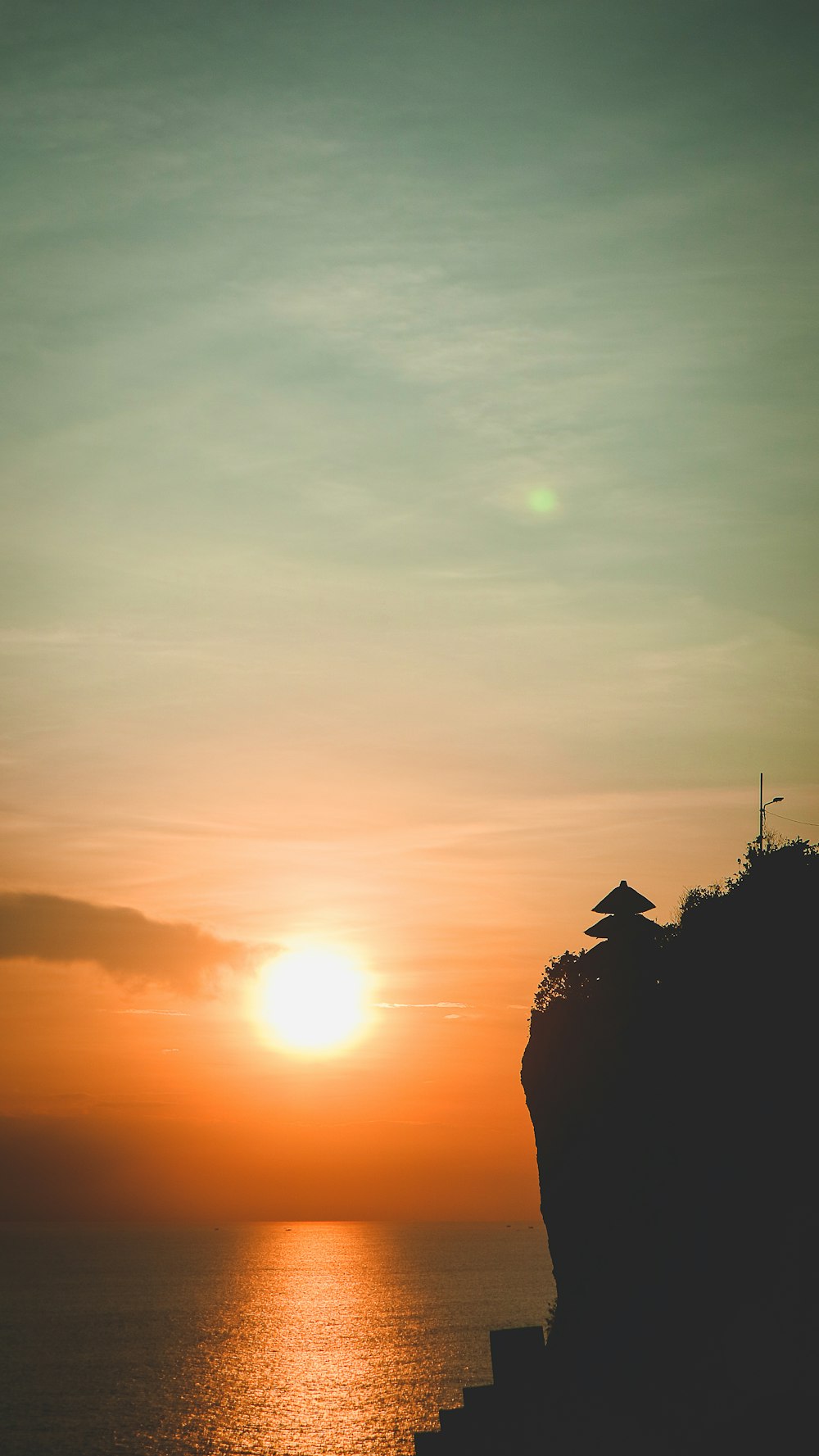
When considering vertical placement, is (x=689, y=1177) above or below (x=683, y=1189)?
Answer: above

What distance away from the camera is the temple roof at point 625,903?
38.4 metres

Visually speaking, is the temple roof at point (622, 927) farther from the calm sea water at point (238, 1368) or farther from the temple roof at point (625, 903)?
the calm sea water at point (238, 1368)

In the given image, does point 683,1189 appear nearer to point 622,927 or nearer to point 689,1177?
point 689,1177

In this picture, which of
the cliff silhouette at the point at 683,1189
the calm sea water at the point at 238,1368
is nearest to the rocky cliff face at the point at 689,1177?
the cliff silhouette at the point at 683,1189

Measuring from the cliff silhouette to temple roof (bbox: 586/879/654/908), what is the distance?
0.21ft

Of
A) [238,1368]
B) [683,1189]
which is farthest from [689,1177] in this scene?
[238,1368]

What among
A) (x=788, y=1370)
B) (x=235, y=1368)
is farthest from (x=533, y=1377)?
(x=235, y=1368)

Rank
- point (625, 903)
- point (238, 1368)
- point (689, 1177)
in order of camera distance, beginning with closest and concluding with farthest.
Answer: point (689, 1177) → point (625, 903) → point (238, 1368)

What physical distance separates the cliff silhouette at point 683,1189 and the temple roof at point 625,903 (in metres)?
0.07

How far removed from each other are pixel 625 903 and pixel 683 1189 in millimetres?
9552

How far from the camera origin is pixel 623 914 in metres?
38.6

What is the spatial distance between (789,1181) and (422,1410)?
6709 cm

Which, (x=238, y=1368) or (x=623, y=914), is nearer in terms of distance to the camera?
(x=623, y=914)

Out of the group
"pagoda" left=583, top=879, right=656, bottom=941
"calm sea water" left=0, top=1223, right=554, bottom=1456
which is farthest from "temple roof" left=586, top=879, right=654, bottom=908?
"calm sea water" left=0, top=1223, right=554, bottom=1456
